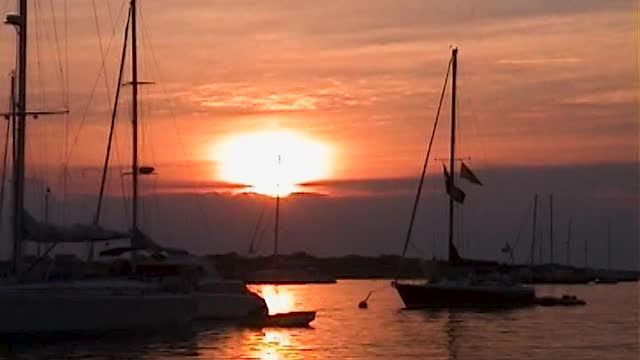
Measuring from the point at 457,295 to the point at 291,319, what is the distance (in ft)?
49.8

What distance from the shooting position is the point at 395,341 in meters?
44.8

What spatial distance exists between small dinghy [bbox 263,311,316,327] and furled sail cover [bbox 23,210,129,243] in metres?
7.85

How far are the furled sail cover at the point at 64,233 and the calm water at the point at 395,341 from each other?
143 inches

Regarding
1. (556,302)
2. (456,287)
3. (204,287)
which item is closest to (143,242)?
(204,287)

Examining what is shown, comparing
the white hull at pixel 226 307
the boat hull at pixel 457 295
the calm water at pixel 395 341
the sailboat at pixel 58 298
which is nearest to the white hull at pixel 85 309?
the sailboat at pixel 58 298

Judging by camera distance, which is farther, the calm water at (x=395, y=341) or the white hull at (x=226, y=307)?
the white hull at (x=226, y=307)

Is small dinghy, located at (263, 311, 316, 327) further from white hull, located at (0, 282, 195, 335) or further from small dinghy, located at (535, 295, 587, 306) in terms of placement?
small dinghy, located at (535, 295, 587, 306)

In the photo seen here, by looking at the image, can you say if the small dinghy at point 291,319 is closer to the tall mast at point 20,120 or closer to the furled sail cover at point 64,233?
the furled sail cover at point 64,233

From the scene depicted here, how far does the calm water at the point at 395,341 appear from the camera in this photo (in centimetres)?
3881

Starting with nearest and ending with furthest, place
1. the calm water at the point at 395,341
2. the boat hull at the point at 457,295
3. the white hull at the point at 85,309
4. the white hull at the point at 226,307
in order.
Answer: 1. the white hull at the point at 85,309
2. the calm water at the point at 395,341
3. the white hull at the point at 226,307
4. the boat hull at the point at 457,295

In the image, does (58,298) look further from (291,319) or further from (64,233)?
(291,319)

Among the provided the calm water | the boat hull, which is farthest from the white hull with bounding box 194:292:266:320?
the boat hull

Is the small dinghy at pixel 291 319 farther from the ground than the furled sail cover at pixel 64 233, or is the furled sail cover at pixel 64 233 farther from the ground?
the furled sail cover at pixel 64 233

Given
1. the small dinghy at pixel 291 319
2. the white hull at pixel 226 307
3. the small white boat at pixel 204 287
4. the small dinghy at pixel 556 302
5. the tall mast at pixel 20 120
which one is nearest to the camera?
the tall mast at pixel 20 120
